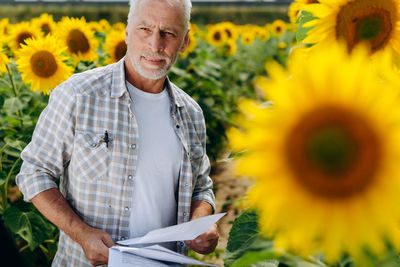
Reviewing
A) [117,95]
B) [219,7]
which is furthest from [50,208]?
[219,7]

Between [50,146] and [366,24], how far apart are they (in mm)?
1044

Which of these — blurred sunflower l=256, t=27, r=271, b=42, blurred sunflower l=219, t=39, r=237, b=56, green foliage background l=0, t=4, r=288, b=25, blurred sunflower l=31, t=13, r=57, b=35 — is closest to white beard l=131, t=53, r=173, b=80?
blurred sunflower l=31, t=13, r=57, b=35

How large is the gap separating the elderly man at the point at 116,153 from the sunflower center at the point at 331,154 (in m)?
0.98

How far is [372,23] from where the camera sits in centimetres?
79

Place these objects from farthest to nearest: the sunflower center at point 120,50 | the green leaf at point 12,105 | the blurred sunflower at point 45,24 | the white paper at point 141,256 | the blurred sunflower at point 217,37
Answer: the blurred sunflower at point 217,37 → the blurred sunflower at point 45,24 → the sunflower center at point 120,50 → the green leaf at point 12,105 → the white paper at point 141,256

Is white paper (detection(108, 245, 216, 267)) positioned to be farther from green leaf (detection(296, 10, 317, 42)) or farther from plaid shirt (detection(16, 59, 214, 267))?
green leaf (detection(296, 10, 317, 42))

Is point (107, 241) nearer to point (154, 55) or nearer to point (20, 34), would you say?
point (154, 55)

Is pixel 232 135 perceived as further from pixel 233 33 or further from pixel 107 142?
pixel 233 33

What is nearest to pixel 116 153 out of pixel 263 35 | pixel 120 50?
pixel 120 50

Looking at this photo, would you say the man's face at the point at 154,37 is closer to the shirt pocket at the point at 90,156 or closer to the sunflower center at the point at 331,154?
the shirt pocket at the point at 90,156

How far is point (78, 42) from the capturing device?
2.92 meters

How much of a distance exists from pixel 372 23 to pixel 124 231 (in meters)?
1.02

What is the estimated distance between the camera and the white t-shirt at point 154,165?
1.46 meters

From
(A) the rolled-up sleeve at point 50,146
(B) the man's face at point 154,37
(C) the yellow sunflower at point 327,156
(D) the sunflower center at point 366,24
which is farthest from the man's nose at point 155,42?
(C) the yellow sunflower at point 327,156
